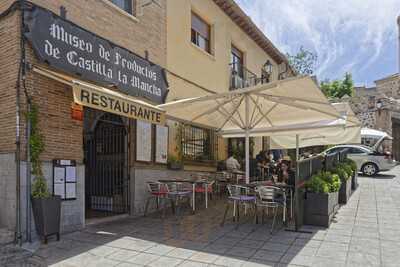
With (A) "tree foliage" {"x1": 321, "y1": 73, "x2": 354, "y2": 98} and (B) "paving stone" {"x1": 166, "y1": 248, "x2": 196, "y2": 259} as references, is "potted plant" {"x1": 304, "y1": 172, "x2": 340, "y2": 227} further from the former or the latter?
(A) "tree foliage" {"x1": 321, "y1": 73, "x2": 354, "y2": 98}

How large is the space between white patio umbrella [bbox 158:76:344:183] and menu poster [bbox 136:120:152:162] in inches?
34.5

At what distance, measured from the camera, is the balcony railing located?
50.2 feet

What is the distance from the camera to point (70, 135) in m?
7.20

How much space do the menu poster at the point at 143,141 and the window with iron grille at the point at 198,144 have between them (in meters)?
2.06

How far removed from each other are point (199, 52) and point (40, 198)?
802cm

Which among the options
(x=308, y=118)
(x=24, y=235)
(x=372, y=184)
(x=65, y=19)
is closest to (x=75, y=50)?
(x=65, y=19)

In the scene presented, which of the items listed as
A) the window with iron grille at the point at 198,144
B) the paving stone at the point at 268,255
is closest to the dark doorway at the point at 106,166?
the window with iron grille at the point at 198,144

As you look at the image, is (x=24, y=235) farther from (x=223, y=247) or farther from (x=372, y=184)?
(x=372, y=184)

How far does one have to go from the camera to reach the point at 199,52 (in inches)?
495

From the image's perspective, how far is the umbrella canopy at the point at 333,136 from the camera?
10.9m

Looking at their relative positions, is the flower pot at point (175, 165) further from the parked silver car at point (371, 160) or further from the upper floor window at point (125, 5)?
the parked silver car at point (371, 160)

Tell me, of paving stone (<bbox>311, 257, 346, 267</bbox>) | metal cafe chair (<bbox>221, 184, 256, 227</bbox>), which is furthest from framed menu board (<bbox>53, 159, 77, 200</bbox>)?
paving stone (<bbox>311, 257, 346, 267</bbox>)

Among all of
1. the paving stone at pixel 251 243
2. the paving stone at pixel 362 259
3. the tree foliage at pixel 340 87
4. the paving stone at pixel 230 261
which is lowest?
the paving stone at pixel 230 261

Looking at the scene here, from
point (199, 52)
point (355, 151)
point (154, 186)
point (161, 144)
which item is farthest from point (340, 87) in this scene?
point (154, 186)
